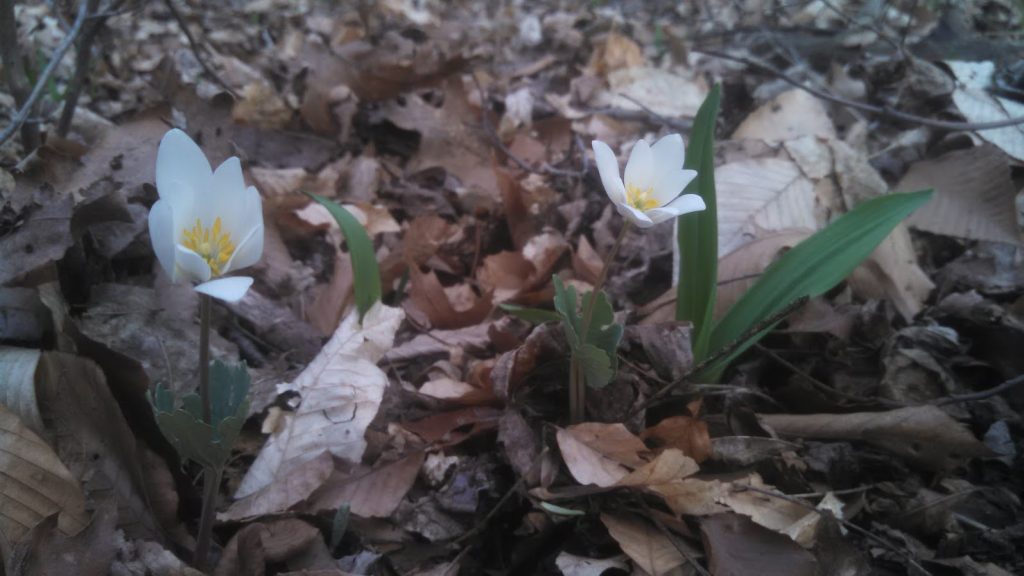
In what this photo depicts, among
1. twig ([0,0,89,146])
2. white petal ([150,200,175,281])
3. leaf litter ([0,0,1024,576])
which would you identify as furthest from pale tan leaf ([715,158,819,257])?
twig ([0,0,89,146])

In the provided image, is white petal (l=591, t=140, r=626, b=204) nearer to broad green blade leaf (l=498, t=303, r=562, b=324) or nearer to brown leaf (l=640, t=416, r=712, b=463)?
broad green blade leaf (l=498, t=303, r=562, b=324)

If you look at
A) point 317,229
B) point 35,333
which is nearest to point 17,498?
point 35,333

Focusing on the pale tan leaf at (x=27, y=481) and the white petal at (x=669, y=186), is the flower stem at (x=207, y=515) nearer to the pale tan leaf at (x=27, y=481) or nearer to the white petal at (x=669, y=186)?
the pale tan leaf at (x=27, y=481)

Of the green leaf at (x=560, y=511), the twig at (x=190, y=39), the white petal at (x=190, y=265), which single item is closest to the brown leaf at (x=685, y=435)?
the green leaf at (x=560, y=511)

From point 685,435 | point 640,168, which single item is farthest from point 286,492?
point 640,168

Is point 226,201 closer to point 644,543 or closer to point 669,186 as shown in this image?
point 669,186

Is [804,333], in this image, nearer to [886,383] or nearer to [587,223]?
[886,383]
